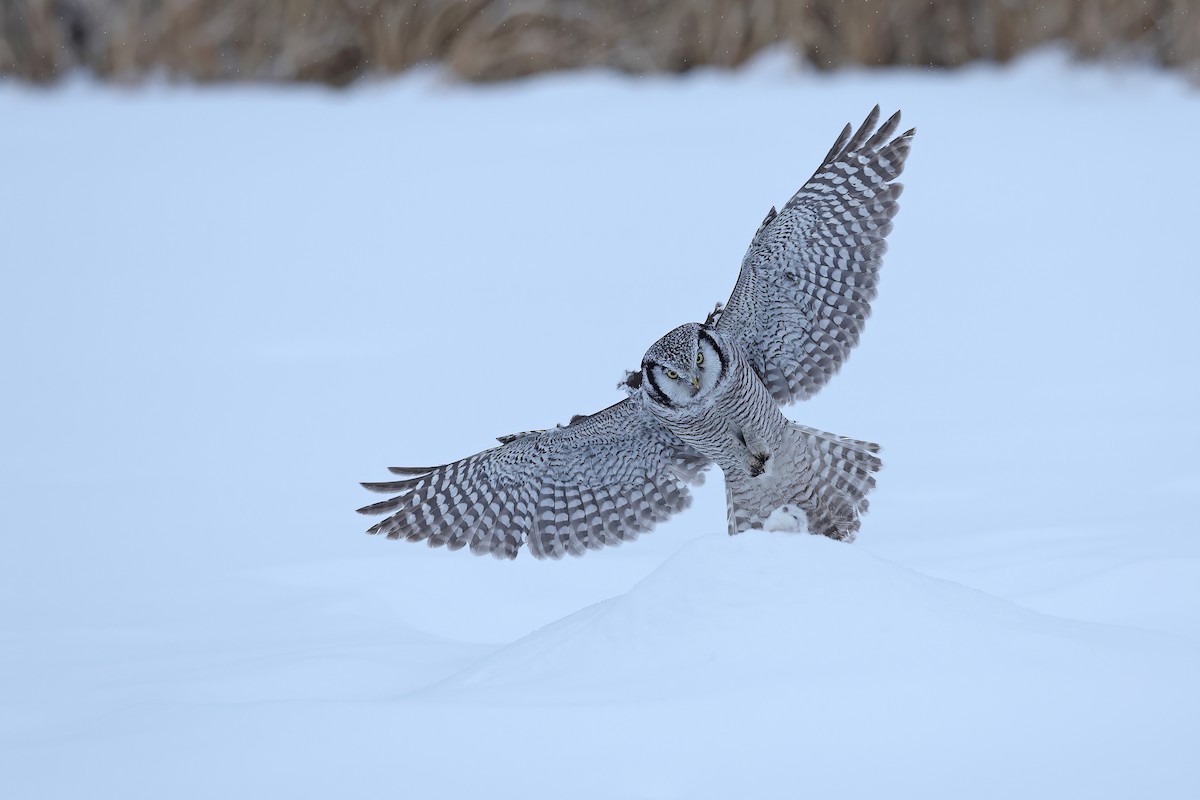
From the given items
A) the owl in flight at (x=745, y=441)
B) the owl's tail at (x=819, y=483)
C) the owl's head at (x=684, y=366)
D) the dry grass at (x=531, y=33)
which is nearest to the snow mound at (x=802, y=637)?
the owl's head at (x=684, y=366)

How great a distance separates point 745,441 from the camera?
13.3 ft

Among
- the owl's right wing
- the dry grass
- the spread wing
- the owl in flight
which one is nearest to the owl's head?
the owl in flight

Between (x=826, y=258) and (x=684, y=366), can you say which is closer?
(x=684, y=366)

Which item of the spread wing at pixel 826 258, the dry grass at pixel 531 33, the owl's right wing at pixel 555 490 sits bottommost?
the owl's right wing at pixel 555 490

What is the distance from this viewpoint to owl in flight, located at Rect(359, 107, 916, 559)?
407 centimetres

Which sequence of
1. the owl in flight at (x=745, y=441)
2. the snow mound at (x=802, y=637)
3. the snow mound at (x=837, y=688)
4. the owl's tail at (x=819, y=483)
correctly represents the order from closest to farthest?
1. the snow mound at (x=837, y=688)
2. the snow mound at (x=802, y=637)
3. the owl in flight at (x=745, y=441)
4. the owl's tail at (x=819, y=483)

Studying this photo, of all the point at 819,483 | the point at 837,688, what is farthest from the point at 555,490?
the point at 837,688

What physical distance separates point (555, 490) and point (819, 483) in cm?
84

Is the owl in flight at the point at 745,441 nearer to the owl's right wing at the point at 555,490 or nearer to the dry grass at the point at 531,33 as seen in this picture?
the owl's right wing at the point at 555,490

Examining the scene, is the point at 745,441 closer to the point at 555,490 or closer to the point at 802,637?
the point at 555,490

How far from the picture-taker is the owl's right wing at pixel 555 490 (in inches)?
162

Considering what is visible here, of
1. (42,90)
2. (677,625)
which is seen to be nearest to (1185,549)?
(677,625)

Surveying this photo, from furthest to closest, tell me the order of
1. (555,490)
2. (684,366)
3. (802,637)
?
(555,490) < (684,366) < (802,637)

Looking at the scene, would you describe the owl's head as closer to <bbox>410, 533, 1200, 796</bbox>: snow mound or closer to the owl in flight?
the owl in flight
